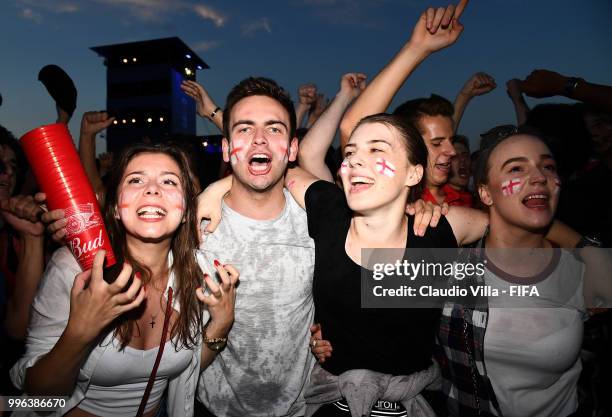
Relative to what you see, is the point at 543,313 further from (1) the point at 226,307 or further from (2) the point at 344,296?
(1) the point at 226,307

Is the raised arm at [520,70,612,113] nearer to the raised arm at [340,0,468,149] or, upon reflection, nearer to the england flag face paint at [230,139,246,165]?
the raised arm at [340,0,468,149]

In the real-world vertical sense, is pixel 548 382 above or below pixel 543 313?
below

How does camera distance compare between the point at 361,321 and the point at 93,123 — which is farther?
the point at 93,123

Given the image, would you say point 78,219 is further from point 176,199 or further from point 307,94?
point 307,94

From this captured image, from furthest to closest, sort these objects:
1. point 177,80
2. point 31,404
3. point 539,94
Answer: point 177,80, point 539,94, point 31,404

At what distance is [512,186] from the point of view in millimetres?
2158

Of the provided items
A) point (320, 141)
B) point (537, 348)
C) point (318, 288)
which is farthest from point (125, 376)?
point (537, 348)

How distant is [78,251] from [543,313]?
8.41 feet

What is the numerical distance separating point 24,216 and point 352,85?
272cm

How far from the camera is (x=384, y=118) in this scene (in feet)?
7.27

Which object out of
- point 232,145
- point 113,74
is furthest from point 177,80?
point 232,145

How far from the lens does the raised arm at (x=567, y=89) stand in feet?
9.28

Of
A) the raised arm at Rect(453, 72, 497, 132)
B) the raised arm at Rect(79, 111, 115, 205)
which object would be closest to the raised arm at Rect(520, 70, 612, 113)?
the raised arm at Rect(453, 72, 497, 132)

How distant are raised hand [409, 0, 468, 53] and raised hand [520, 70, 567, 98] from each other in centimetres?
150
